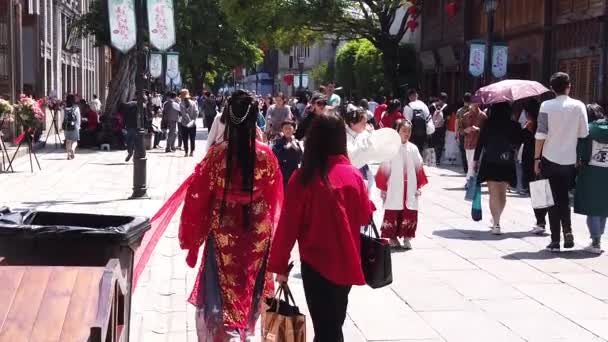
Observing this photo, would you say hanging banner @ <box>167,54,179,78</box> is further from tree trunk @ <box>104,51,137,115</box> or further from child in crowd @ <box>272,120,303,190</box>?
child in crowd @ <box>272,120,303,190</box>

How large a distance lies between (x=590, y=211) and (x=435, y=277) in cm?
213

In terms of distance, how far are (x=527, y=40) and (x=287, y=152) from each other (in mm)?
14889

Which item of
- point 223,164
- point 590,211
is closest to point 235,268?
point 223,164

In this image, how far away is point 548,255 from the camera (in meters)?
9.36

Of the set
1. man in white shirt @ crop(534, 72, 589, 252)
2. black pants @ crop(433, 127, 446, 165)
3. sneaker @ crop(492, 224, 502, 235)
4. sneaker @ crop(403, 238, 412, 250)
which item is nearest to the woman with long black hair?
sneaker @ crop(492, 224, 502, 235)

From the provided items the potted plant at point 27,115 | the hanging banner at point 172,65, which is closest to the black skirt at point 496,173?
the potted plant at point 27,115

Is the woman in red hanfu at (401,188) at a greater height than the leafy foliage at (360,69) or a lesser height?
lesser

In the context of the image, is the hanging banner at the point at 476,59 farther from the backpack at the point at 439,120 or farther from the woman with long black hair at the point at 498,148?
the woman with long black hair at the point at 498,148

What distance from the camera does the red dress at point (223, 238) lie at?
522 centimetres

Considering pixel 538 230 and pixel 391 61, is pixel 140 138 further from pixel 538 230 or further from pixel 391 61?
pixel 391 61

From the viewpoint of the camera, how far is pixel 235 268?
5.25 m

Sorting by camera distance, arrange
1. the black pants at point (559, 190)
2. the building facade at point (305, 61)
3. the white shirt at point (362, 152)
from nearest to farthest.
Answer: the white shirt at point (362, 152)
the black pants at point (559, 190)
the building facade at point (305, 61)

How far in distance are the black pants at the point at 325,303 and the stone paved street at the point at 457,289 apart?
155 cm

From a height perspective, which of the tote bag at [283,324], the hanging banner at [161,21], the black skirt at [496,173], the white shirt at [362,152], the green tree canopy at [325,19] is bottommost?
the tote bag at [283,324]
